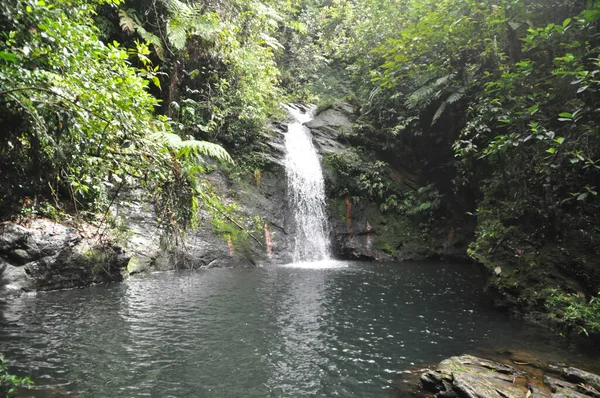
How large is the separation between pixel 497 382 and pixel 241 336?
12.7 feet

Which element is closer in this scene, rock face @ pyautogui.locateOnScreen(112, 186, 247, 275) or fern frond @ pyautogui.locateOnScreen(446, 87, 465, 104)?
rock face @ pyautogui.locateOnScreen(112, 186, 247, 275)

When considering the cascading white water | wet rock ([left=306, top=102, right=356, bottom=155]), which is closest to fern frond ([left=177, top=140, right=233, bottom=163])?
the cascading white water

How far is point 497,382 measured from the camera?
182 inches

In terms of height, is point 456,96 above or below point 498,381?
above

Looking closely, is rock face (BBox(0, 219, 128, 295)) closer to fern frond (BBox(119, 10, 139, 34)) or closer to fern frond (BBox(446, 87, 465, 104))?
fern frond (BBox(119, 10, 139, 34))

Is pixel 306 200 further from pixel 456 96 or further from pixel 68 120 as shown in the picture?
pixel 68 120

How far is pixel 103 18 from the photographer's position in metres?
11.2

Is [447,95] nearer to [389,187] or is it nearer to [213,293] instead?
[389,187]

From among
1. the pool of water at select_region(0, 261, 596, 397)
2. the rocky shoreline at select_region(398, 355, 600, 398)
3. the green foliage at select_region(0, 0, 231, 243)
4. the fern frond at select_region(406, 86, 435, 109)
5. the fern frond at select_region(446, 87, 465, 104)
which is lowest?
the rocky shoreline at select_region(398, 355, 600, 398)

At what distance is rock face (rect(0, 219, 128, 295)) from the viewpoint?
789cm

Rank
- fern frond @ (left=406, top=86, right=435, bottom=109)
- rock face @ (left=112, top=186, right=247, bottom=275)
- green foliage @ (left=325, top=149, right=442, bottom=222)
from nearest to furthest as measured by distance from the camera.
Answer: rock face @ (left=112, top=186, right=247, bottom=275), fern frond @ (left=406, top=86, right=435, bottom=109), green foliage @ (left=325, top=149, right=442, bottom=222)

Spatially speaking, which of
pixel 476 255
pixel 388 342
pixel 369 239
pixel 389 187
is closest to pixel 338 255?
pixel 369 239

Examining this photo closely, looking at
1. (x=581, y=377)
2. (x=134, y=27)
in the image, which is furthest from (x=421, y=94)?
(x=581, y=377)

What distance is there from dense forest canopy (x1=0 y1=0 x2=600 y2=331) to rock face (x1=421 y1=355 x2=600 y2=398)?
1750mm
